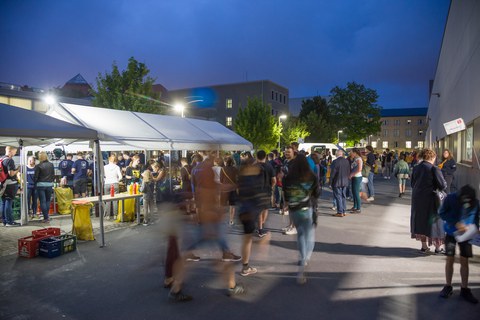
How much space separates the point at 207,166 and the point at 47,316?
269 cm

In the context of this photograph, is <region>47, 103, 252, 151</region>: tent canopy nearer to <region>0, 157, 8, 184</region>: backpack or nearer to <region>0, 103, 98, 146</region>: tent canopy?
<region>0, 103, 98, 146</region>: tent canopy

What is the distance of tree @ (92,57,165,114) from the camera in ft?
95.1

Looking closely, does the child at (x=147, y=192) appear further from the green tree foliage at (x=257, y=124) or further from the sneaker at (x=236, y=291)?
the green tree foliage at (x=257, y=124)

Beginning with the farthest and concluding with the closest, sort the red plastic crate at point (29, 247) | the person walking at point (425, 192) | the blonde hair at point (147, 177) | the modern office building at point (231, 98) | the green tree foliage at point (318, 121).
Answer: the green tree foliage at point (318, 121)
the modern office building at point (231, 98)
the blonde hair at point (147, 177)
the red plastic crate at point (29, 247)
the person walking at point (425, 192)

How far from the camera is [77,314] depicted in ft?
13.6

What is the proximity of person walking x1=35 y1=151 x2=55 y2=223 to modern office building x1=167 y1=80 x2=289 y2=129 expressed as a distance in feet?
149

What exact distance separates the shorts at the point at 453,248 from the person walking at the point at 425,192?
1.68 meters

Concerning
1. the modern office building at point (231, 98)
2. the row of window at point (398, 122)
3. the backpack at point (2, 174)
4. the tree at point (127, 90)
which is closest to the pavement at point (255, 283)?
the backpack at point (2, 174)

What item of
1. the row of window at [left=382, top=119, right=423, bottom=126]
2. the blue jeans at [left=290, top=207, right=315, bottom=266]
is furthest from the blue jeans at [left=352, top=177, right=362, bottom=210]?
the row of window at [left=382, top=119, right=423, bottom=126]

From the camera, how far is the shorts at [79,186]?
12.2 metres

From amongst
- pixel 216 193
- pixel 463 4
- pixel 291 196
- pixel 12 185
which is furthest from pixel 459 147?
pixel 12 185

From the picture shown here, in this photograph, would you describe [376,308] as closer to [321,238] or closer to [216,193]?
[216,193]

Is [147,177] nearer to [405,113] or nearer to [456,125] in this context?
[456,125]

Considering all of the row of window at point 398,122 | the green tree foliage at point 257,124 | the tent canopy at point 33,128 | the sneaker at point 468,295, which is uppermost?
the row of window at point 398,122
